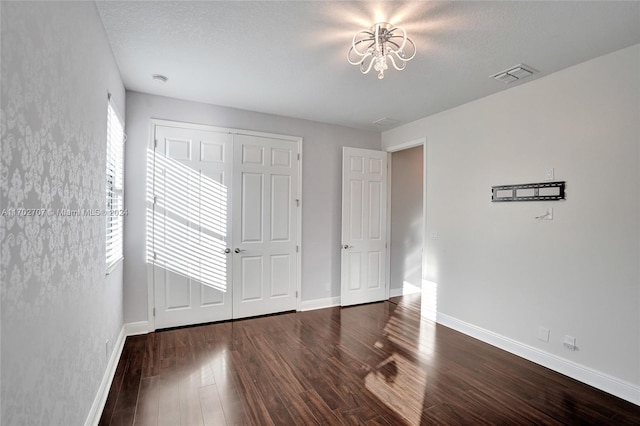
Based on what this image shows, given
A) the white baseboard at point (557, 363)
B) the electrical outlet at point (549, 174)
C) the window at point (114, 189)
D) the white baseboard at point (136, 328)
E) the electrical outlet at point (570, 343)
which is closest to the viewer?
the white baseboard at point (557, 363)

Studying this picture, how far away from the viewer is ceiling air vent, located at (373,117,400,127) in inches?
174

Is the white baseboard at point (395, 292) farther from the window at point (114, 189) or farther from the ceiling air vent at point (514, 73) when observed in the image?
the window at point (114, 189)

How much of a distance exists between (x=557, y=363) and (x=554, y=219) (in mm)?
1316

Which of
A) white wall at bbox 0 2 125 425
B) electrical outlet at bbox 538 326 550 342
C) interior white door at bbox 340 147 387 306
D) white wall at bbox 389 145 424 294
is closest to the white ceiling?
white wall at bbox 0 2 125 425

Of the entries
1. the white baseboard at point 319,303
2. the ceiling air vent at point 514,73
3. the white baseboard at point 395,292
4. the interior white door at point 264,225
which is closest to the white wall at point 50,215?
the interior white door at point 264,225

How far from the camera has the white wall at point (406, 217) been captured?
5.27 metres

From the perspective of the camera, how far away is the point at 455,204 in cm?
388

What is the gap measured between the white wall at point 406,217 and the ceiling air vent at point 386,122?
66cm

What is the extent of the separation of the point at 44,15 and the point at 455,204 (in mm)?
3903

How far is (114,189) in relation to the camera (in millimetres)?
2926

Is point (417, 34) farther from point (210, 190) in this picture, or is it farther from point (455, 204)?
point (210, 190)

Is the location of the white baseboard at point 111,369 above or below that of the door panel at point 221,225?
below

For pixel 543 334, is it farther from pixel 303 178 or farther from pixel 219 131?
pixel 219 131

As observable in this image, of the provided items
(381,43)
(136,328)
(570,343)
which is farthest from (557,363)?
(136,328)
